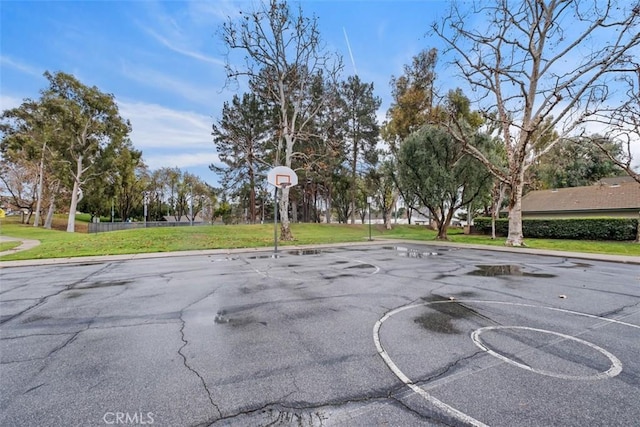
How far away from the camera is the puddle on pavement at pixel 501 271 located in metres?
7.60

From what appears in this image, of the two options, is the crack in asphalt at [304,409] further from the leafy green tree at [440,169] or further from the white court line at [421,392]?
the leafy green tree at [440,169]

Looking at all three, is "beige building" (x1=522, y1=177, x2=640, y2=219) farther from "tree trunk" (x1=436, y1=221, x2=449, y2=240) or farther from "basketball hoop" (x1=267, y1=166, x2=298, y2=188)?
"basketball hoop" (x1=267, y1=166, x2=298, y2=188)

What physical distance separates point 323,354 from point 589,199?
99.5 ft

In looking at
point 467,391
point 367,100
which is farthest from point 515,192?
point 367,100

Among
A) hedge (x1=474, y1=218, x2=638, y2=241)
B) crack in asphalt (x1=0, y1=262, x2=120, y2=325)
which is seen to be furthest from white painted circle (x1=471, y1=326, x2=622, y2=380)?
hedge (x1=474, y1=218, x2=638, y2=241)

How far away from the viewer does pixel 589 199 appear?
23.9 m

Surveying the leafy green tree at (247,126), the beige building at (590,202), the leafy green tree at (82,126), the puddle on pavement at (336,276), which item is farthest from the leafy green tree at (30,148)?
the beige building at (590,202)

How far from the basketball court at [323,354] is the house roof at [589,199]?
22.3m

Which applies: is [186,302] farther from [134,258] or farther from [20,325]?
[134,258]

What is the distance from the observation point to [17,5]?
35.1ft

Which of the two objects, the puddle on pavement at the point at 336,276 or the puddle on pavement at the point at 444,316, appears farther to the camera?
the puddle on pavement at the point at 336,276

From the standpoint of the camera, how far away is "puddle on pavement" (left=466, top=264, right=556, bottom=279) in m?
7.60

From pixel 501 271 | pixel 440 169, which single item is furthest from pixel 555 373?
pixel 440 169

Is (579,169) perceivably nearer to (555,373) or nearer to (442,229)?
(442,229)
